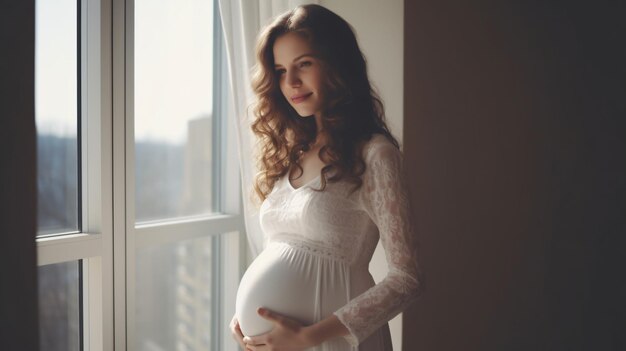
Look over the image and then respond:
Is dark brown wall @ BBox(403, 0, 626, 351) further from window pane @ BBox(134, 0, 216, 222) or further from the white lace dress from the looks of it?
window pane @ BBox(134, 0, 216, 222)

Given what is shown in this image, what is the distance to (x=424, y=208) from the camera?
1337mm

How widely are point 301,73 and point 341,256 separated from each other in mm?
478

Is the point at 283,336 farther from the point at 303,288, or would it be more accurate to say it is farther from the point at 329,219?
the point at 329,219

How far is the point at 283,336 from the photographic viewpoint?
0.94 metres

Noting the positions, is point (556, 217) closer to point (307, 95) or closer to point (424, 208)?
point (424, 208)

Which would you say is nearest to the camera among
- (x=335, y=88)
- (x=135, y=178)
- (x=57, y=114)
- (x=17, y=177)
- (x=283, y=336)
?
(x=17, y=177)

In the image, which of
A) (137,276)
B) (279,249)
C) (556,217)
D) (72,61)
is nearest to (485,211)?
(556,217)

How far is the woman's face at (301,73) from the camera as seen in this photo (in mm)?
1077

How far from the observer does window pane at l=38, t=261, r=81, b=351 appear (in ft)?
4.04

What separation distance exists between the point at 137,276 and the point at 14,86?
1283mm

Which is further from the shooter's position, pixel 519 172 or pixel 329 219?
pixel 519 172

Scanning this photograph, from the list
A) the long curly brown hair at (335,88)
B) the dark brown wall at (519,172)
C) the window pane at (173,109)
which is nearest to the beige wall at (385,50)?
the dark brown wall at (519,172)

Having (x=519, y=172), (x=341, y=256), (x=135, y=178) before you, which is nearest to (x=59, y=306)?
(x=135, y=178)

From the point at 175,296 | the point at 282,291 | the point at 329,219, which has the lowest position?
the point at 175,296
